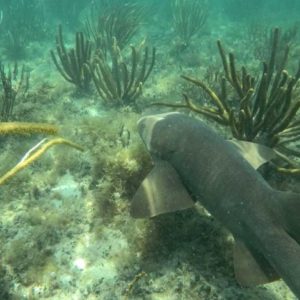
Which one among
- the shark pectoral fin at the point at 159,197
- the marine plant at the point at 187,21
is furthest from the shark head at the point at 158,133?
the marine plant at the point at 187,21

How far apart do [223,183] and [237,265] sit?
2.17ft

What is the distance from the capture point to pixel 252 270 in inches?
112

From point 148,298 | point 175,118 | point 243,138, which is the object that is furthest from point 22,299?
point 243,138

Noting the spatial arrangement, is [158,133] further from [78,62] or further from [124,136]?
[78,62]

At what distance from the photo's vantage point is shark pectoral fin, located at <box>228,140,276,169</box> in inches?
141

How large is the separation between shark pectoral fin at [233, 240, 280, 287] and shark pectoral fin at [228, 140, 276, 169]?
0.99 meters

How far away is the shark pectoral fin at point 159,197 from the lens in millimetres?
3229

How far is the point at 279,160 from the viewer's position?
14.1 ft

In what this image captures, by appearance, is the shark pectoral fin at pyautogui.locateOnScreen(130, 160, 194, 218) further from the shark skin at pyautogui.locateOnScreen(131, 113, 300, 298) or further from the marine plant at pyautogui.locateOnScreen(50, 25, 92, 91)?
the marine plant at pyautogui.locateOnScreen(50, 25, 92, 91)

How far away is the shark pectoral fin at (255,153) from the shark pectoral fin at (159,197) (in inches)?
29.3

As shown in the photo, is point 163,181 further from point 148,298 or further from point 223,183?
point 148,298

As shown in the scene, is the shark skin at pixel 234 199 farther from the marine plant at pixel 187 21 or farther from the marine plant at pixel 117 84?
the marine plant at pixel 187 21

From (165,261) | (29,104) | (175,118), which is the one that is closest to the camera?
(165,261)

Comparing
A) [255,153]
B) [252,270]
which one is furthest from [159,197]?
[255,153]
